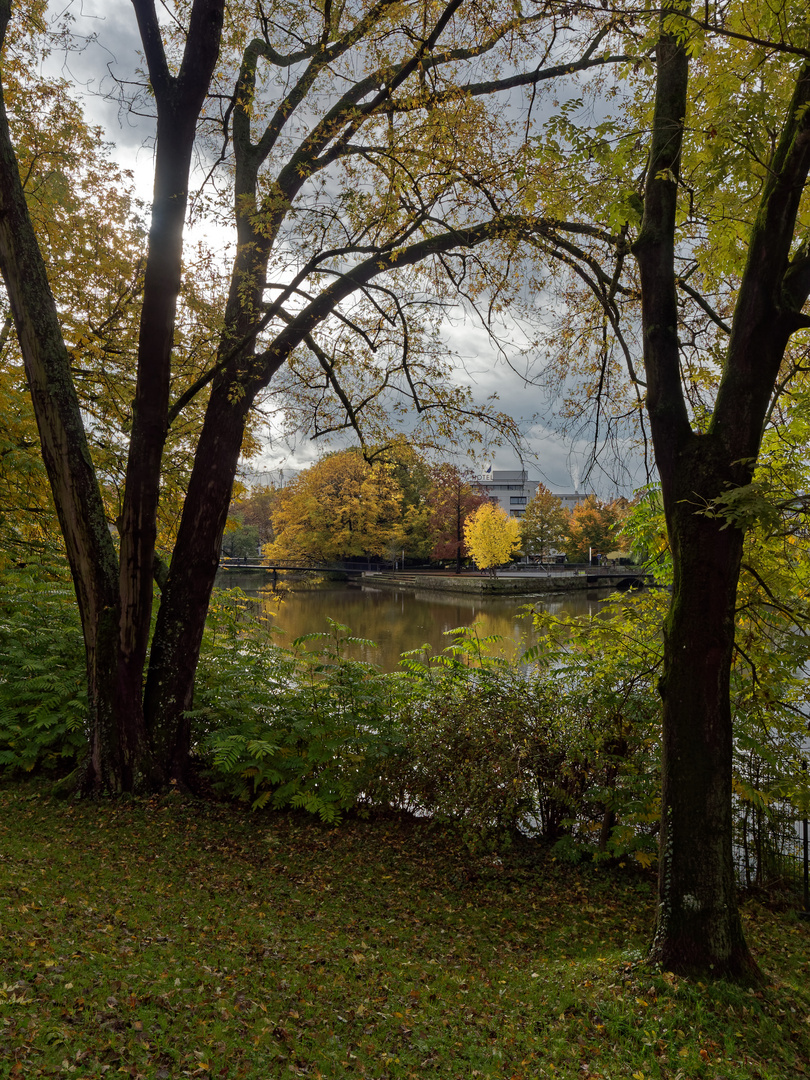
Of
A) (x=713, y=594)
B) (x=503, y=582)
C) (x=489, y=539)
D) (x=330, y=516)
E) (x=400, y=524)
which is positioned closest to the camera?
(x=713, y=594)

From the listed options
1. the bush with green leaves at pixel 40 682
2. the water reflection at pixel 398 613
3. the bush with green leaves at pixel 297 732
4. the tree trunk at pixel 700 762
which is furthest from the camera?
the water reflection at pixel 398 613

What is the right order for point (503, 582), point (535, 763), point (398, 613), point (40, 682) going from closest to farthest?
1. point (535, 763)
2. point (40, 682)
3. point (398, 613)
4. point (503, 582)

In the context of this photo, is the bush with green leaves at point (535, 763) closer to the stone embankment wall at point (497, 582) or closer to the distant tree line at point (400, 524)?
the distant tree line at point (400, 524)

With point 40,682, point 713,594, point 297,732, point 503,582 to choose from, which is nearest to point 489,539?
point 503,582

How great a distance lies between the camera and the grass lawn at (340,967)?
270 cm

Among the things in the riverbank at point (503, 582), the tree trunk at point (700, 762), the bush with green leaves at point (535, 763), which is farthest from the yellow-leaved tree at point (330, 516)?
the tree trunk at point (700, 762)

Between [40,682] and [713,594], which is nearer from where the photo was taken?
[713,594]

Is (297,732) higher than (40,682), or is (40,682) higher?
(40,682)

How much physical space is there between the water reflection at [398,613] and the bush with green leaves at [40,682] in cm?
353

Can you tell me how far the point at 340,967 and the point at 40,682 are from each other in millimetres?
4862

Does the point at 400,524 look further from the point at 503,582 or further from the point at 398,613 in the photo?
the point at 398,613

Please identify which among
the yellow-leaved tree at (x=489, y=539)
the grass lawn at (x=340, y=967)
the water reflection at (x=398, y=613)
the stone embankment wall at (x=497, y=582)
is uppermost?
the yellow-leaved tree at (x=489, y=539)

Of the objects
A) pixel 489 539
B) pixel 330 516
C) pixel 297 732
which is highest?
pixel 330 516

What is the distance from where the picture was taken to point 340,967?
362 cm
